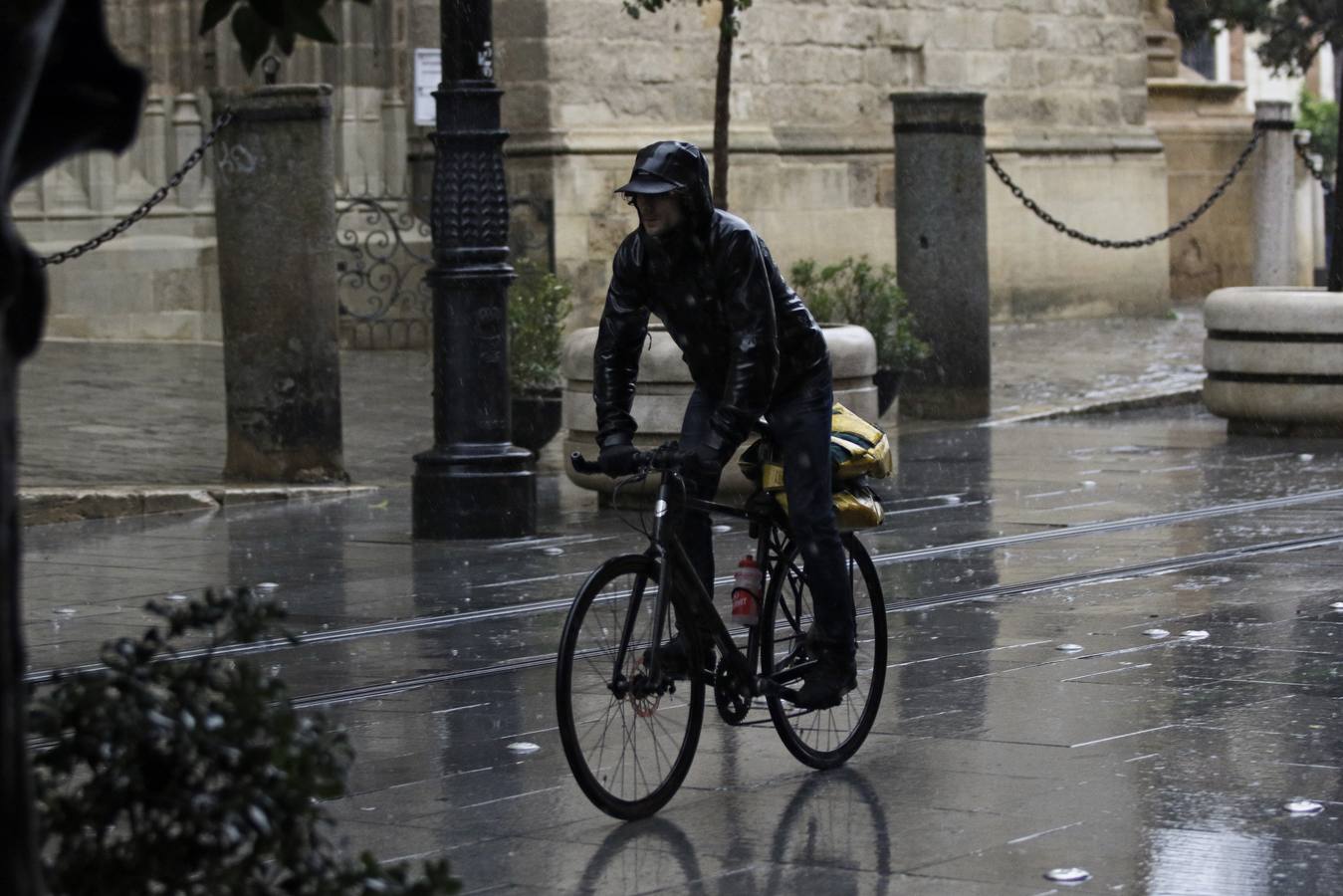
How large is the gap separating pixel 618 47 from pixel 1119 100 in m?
6.92

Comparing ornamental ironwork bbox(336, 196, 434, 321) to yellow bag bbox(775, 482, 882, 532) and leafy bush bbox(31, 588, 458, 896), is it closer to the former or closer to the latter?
yellow bag bbox(775, 482, 882, 532)

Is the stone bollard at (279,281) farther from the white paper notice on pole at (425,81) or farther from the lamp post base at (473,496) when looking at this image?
the white paper notice on pole at (425,81)

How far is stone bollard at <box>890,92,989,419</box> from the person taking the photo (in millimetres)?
15422

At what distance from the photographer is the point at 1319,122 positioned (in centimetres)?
4325

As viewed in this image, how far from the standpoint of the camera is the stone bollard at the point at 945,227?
50.6 feet

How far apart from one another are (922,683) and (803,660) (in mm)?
1079

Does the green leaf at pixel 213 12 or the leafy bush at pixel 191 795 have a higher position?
the green leaf at pixel 213 12

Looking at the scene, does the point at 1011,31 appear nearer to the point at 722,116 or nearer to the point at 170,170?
the point at 170,170

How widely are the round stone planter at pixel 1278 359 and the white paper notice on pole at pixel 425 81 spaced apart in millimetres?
7042

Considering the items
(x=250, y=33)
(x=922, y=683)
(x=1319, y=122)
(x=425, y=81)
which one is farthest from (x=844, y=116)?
(x=1319, y=122)

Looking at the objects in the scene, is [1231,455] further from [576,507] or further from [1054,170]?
[1054,170]

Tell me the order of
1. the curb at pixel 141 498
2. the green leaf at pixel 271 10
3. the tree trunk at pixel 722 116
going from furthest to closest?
the tree trunk at pixel 722 116 → the curb at pixel 141 498 → the green leaf at pixel 271 10

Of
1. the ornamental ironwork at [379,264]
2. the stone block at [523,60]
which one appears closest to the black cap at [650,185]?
the stone block at [523,60]

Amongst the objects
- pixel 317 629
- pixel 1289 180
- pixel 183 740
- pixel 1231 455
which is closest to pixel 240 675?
→ pixel 183 740
